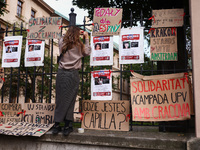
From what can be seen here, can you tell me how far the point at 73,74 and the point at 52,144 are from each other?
1.27m

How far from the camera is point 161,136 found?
10.9 ft

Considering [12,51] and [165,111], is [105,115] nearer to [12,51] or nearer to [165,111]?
[165,111]

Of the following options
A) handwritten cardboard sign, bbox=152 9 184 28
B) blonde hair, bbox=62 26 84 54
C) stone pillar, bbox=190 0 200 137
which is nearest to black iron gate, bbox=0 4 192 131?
handwritten cardboard sign, bbox=152 9 184 28

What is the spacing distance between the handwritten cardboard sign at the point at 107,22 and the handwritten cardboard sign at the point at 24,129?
207cm

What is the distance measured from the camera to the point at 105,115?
3.96 m

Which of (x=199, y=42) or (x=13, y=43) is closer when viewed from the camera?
(x=199, y=42)

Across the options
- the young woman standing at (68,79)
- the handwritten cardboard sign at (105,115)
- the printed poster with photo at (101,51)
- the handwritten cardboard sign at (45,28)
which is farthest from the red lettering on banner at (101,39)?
the handwritten cardboard sign at (105,115)

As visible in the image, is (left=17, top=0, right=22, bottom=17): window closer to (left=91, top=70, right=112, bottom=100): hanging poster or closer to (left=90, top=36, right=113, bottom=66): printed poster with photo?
(left=90, top=36, right=113, bottom=66): printed poster with photo

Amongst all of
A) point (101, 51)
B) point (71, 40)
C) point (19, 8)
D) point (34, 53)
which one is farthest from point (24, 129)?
→ point (19, 8)

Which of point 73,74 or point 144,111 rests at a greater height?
point 73,74

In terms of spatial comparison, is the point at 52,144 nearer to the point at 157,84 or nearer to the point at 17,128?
the point at 17,128

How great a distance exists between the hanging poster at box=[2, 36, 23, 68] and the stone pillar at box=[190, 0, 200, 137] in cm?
357

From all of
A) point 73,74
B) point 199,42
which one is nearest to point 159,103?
point 199,42

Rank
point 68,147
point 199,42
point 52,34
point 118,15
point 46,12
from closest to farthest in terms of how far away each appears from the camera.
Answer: point 199,42, point 68,147, point 118,15, point 52,34, point 46,12
